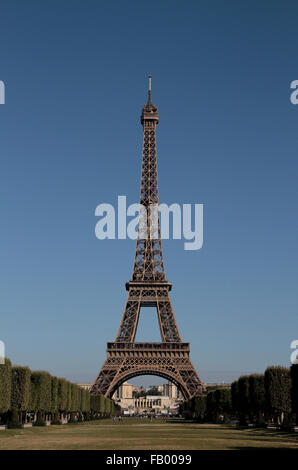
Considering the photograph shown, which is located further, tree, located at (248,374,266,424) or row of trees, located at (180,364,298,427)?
tree, located at (248,374,266,424)

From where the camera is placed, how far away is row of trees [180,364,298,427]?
5944 cm

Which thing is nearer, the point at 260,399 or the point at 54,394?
the point at 260,399

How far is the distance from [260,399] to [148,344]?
36721 millimetres

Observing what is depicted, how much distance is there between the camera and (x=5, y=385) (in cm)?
5347

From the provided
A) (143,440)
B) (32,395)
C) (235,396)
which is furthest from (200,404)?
(143,440)

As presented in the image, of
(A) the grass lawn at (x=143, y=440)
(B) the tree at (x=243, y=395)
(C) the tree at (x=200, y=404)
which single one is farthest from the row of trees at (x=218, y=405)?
(A) the grass lawn at (x=143, y=440)

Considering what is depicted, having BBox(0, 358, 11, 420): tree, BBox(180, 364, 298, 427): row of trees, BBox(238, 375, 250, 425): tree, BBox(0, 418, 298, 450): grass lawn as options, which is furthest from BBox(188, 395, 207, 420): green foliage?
BBox(0, 418, 298, 450): grass lawn

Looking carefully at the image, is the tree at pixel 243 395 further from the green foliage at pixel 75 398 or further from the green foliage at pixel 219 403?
the green foliage at pixel 75 398

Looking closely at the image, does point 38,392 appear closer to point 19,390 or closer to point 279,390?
point 19,390

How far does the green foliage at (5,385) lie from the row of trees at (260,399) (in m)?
24.0

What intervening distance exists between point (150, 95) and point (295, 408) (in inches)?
3058

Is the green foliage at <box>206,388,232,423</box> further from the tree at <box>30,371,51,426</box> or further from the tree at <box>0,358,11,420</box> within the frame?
the tree at <box>0,358,11,420</box>

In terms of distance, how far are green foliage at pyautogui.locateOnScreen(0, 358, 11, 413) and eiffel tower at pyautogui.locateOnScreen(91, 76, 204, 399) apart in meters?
43.1
